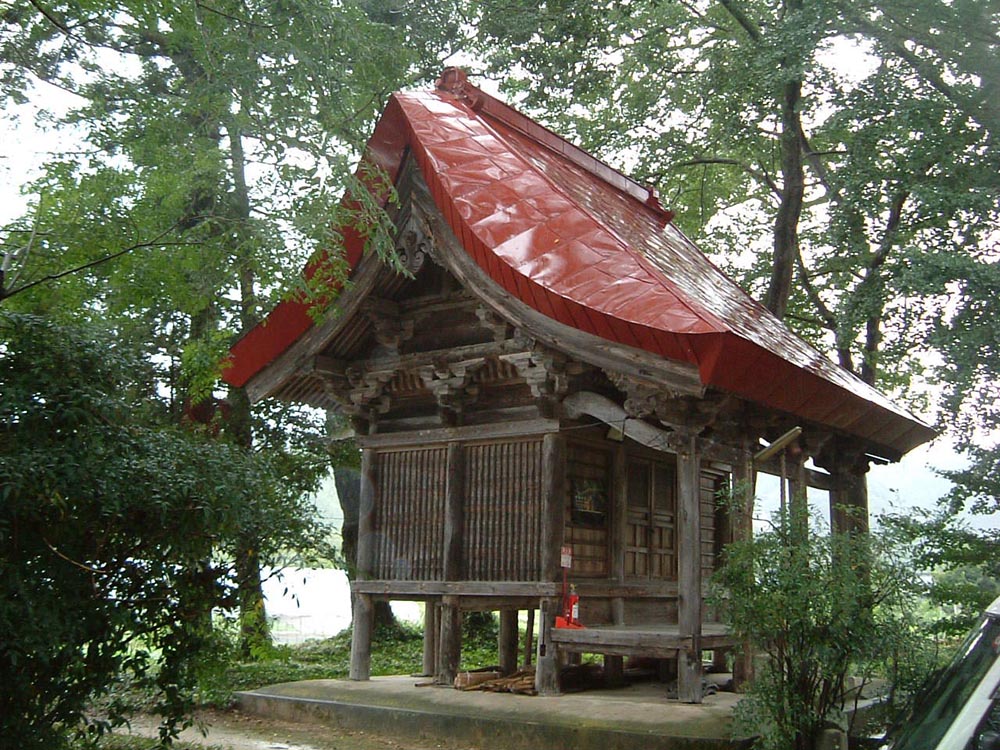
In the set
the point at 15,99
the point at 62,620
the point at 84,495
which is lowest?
the point at 62,620

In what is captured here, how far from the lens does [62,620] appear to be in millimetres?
6000

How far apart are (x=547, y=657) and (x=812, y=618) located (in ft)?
11.5

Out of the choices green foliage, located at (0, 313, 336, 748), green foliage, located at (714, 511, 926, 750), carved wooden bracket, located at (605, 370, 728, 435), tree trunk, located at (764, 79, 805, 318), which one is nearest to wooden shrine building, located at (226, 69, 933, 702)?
carved wooden bracket, located at (605, 370, 728, 435)

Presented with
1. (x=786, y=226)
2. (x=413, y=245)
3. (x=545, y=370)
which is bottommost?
(x=545, y=370)

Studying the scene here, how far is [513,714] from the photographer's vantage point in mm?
8805

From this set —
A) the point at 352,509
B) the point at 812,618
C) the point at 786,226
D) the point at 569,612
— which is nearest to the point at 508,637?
the point at 569,612

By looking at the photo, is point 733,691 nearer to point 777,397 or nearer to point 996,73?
point 777,397

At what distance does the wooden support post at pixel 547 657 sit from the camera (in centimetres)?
960

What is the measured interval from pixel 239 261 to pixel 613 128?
1007cm

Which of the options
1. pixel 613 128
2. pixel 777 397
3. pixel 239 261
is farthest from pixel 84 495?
pixel 613 128

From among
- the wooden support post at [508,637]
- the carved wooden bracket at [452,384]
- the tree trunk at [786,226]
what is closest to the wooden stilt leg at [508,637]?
the wooden support post at [508,637]

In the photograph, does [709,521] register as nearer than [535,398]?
No

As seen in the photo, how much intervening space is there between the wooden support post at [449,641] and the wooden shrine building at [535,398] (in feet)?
0.08

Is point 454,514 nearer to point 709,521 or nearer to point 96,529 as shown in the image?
point 709,521
